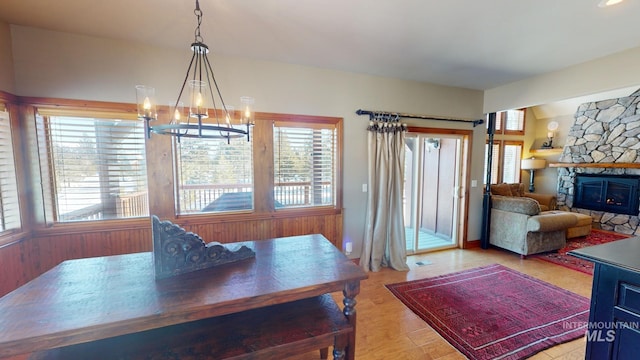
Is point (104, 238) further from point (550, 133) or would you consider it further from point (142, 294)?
point (550, 133)

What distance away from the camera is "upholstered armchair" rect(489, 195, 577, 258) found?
378 centimetres

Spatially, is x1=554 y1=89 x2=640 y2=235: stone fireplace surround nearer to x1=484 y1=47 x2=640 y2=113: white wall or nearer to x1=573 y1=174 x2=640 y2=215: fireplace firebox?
x1=573 y1=174 x2=640 y2=215: fireplace firebox

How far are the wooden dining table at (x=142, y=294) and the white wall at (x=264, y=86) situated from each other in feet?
5.58

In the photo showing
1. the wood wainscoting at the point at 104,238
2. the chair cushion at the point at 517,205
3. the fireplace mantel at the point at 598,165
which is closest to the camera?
the wood wainscoting at the point at 104,238

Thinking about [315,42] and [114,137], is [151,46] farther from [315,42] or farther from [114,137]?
[315,42]

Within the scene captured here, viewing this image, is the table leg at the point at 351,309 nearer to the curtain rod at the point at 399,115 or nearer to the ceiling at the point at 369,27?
the ceiling at the point at 369,27

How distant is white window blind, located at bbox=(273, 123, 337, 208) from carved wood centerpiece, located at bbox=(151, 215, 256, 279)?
1.51 meters

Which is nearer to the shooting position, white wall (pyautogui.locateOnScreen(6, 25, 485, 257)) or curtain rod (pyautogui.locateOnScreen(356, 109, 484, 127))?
white wall (pyautogui.locateOnScreen(6, 25, 485, 257))

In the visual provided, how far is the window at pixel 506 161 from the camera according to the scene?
6.71 m

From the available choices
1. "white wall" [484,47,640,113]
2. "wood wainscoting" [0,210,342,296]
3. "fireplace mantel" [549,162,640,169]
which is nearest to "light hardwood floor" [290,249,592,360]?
"wood wainscoting" [0,210,342,296]

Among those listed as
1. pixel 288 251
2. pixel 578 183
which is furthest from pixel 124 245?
pixel 578 183

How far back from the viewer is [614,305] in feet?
4.75

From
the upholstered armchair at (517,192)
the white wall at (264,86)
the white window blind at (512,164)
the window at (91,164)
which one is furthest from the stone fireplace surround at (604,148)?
the window at (91,164)

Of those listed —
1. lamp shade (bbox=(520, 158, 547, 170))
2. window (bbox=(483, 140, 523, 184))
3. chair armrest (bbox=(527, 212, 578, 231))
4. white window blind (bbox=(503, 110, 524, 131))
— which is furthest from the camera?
white window blind (bbox=(503, 110, 524, 131))
